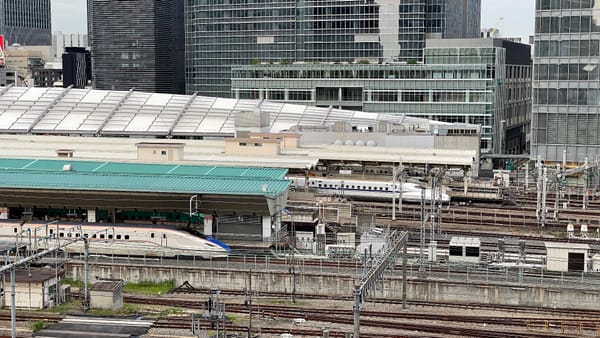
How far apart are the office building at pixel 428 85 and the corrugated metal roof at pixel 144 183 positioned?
5943 centimetres

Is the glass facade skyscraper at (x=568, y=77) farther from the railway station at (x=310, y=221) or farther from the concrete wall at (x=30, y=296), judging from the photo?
the concrete wall at (x=30, y=296)

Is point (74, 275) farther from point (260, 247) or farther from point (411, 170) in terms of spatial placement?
point (411, 170)

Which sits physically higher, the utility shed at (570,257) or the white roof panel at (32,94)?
the white roof panel at (32,94)

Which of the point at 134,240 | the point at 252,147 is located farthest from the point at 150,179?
the point at 252,147

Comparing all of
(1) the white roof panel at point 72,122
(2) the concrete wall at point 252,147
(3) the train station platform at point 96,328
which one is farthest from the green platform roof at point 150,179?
(1) the white roof panel at point 72,122

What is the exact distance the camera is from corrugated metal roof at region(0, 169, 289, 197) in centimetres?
4650

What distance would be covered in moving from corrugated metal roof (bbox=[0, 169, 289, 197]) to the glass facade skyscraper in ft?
118

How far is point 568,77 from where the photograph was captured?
7612 centimetres

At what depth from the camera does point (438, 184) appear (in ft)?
201

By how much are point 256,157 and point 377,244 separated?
68.6 ft

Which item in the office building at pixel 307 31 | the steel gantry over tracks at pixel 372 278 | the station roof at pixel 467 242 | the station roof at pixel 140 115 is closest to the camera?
the steel gantry over tracks at pixel 372 278

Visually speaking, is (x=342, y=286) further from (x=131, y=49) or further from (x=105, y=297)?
(x=131, y=49)

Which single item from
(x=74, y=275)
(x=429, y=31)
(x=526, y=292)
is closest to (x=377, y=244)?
(x=526, y=292)

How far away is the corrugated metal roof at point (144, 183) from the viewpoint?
46.5 meters
